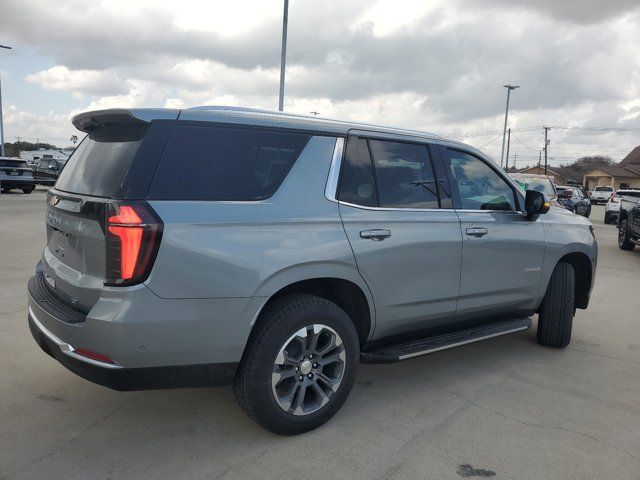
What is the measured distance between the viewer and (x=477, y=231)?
389 cm

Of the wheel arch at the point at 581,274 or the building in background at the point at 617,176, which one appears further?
the building in background at the point at 617,176

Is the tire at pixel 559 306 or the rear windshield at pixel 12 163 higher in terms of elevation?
the rear windshield at pixel 12 163

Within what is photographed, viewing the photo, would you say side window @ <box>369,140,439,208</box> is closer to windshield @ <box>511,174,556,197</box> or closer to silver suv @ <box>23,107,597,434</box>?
silver suv @ <box>23,107,597,434</box>

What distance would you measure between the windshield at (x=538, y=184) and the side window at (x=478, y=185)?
39.1 ft

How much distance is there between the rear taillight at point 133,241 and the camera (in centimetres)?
248

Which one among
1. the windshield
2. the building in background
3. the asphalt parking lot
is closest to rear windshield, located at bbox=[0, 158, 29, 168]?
the windshield

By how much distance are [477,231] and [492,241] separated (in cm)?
19

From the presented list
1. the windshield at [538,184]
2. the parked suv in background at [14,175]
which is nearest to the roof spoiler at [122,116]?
the windshield at [538,184]

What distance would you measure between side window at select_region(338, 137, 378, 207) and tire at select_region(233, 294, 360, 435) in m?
0.66

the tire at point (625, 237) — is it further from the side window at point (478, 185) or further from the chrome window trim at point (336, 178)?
the chrome window trim at point (336, 178)

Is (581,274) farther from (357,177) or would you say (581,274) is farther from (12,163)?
(12,163)

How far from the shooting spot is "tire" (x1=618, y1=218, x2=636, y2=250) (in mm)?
12109

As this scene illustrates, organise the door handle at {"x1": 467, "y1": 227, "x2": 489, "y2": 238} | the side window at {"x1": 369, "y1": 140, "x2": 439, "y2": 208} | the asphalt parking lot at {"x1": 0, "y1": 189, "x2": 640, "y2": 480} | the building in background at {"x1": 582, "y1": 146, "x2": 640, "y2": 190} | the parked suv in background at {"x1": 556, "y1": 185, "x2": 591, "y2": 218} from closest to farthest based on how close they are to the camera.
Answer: the asphalt parking lot at {"x1": 0, "y1": 189, "x2": 640, "y2": 480} < the side window at {"x1": 369, "y1": 140, "x2": 439, "y2": 208} < the door handle at {"x1": 467, "y1": 227, "x2": 489, "y2": 238} < the parked suv in background at {"x1": 556, "y1": 185, "x2": 591, "y2": 218} < the building in background at {"x1": 582, "y1": 146, "x2": 640, "y2": 190}

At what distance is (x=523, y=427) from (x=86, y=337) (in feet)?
8.49
